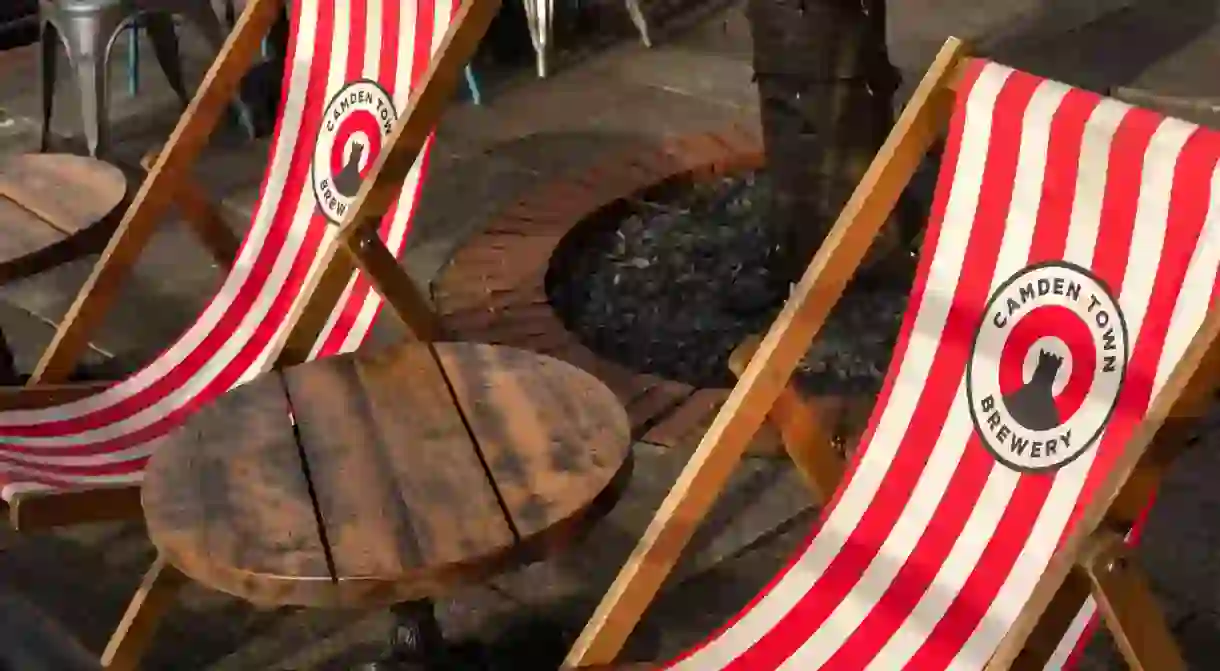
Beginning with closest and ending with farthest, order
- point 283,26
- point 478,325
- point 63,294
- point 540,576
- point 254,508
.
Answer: point 254,508 < point 540,576 < point 478,325 < point 63,294 < point 283,26

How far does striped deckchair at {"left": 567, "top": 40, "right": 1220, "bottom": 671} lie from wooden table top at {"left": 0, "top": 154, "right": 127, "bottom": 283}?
1.15 m

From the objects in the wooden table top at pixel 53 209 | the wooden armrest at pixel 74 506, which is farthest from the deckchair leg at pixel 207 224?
the wooden armrest at pixel 74 506

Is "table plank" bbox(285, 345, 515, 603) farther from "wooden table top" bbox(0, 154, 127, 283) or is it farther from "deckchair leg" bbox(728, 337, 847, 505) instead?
"wooden table top" bbox(0, 154, 127, 283)

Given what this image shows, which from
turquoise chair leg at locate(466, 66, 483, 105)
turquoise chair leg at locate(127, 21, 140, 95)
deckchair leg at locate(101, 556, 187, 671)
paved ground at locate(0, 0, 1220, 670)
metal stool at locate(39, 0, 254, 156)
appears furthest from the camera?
turquoise chair leg at locate(127, 21, 140, 95)

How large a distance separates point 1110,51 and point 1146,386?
3.52 m

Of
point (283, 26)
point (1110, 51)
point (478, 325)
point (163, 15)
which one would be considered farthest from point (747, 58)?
point (478, 325)

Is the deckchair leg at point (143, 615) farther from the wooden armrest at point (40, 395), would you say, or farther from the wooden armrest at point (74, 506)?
the wooden armrest at point (40, 395)

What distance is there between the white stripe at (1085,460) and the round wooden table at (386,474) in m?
0.48

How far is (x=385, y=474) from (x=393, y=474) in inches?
0.4

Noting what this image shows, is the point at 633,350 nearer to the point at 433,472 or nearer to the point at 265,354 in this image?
the point at 265,354

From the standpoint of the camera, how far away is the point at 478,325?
3.04 meters

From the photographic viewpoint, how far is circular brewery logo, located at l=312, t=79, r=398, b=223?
7.97 feet

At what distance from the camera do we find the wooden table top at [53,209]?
223 cm

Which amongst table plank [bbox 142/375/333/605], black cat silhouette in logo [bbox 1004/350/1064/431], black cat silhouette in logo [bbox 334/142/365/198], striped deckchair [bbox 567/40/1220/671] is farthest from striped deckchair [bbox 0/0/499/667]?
black cat silhouette in logo [bbox 1004/350/1064/431]
